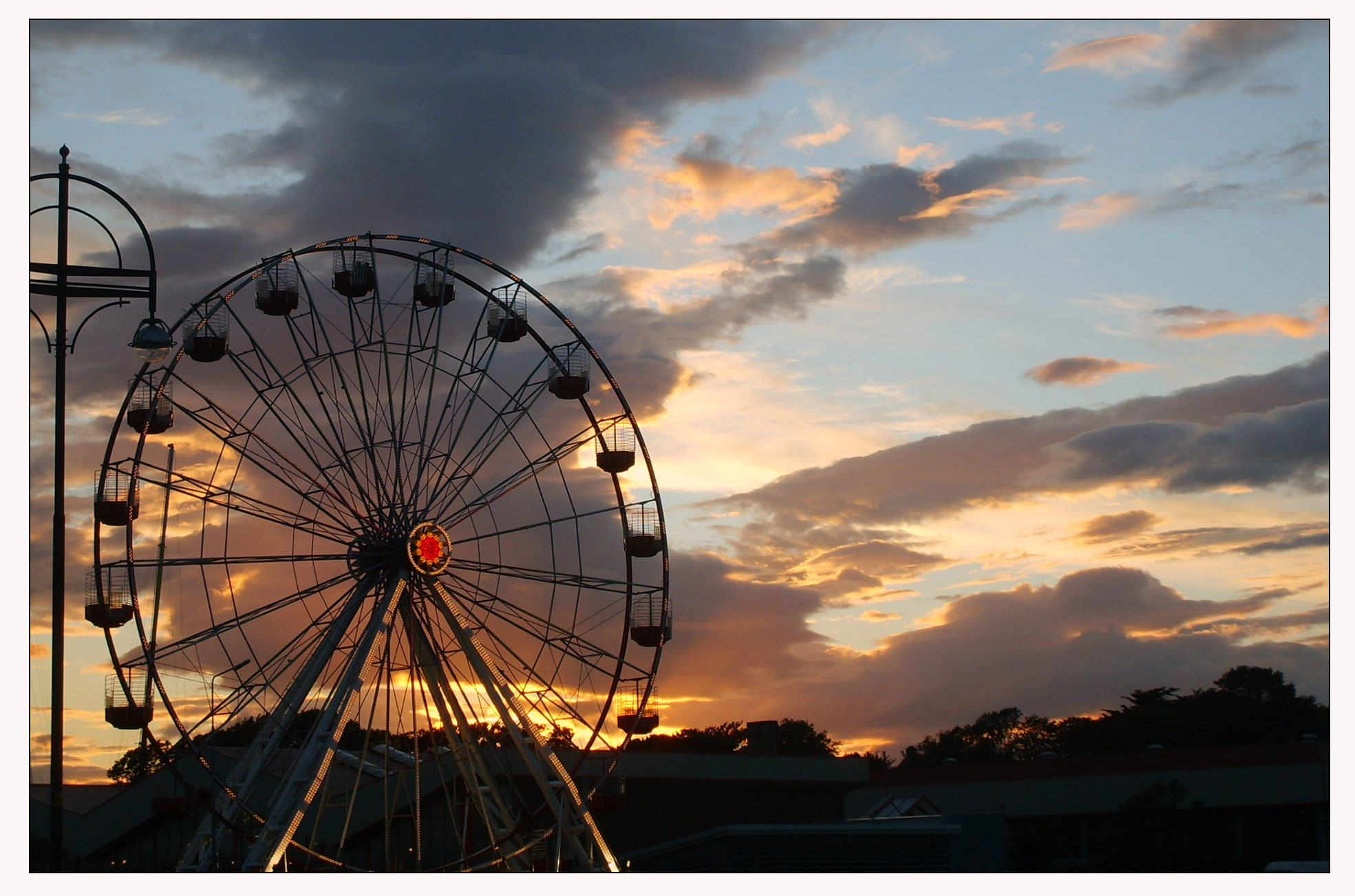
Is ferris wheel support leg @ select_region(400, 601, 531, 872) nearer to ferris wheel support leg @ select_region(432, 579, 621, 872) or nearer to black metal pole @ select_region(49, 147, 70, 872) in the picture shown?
ferris wheel support leg @ select_region(432, 579, 621, 872)

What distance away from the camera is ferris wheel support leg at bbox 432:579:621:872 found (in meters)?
31.6

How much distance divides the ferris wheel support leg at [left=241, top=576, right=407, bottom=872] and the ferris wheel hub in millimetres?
528

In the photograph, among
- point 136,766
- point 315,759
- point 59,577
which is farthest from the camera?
point 136,766

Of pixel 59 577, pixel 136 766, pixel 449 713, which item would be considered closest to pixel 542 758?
pixel 449 713

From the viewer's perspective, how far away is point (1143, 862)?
4431 cm

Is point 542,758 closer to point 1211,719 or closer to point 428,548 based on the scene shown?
point 428,548

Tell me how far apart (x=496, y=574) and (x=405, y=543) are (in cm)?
227

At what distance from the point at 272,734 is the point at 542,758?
18.3ft

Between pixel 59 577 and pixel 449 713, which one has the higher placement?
pixel 59 577

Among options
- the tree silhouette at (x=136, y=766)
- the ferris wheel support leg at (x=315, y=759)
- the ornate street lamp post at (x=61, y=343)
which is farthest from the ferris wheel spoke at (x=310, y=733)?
the tree silhouette at (x=136, y=766)

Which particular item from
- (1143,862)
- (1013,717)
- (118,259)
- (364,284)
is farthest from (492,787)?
(1013,717)

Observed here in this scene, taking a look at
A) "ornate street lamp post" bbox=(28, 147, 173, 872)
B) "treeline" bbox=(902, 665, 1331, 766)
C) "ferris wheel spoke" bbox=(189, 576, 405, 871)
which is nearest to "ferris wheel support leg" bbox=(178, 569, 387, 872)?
"ferris wheel spoke" bbox=(189, 576, 405, 871)

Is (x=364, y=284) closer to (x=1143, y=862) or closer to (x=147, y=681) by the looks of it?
(x=147, y=681)

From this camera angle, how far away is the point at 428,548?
31.6 metres
